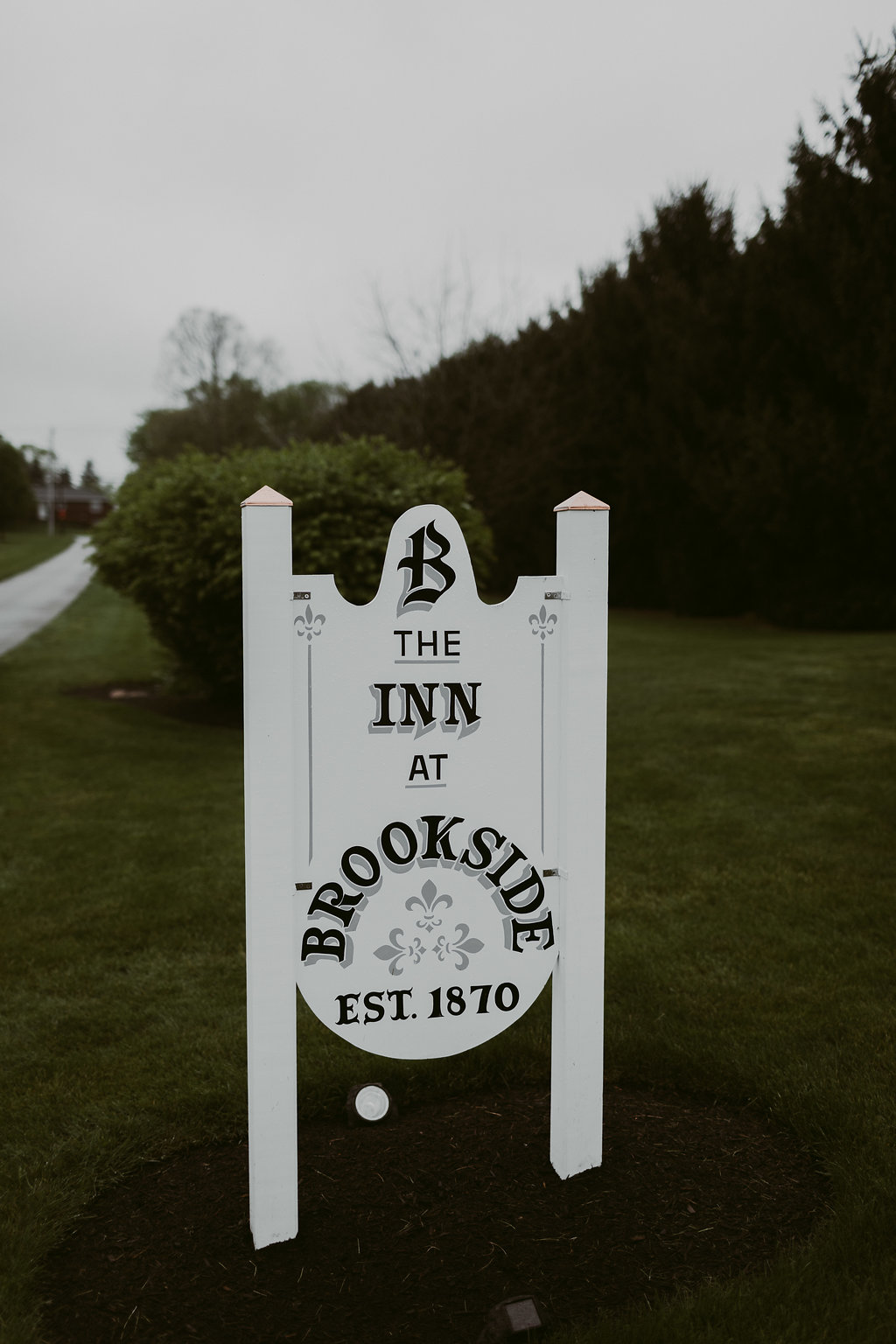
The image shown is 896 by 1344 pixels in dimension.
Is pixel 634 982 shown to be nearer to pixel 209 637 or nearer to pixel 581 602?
pixel 581 602

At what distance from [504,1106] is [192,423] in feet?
126

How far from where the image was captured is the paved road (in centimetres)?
1744

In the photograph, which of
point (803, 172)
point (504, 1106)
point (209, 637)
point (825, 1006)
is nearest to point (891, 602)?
point (803, 172)

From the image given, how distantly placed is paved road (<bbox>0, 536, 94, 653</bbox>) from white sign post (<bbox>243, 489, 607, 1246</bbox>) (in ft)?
29.6

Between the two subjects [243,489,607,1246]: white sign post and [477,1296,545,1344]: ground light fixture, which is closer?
[477,1296,545,1344]: ground light fixture

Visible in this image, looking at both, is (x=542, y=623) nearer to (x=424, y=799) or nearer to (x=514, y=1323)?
(x=424, y=799)

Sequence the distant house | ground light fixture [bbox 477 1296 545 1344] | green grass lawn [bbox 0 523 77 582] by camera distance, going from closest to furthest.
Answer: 1. ground light fixture [bbox 477 1296 545 1344]
2. green grass lawn [bbox 0 523 77 582]
3. the distant house

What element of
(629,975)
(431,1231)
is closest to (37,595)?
(629,975)

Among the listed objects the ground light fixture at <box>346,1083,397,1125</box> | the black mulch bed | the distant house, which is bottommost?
the black mulch bed

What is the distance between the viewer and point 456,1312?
2352 mm

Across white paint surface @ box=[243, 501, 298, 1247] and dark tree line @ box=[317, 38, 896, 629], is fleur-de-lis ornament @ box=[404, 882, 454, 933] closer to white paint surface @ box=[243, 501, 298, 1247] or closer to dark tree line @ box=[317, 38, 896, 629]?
white paint surface @ box=[243, 501, 298, 1247]

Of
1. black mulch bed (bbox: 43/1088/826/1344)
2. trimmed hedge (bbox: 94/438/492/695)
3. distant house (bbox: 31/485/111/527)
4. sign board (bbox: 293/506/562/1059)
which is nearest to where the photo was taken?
black mulch bed (bbox: 43/1088/826/1344)

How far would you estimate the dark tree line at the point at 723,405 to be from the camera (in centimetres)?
1550

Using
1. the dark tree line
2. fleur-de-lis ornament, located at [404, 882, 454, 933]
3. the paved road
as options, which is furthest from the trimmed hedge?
the dark tree line
